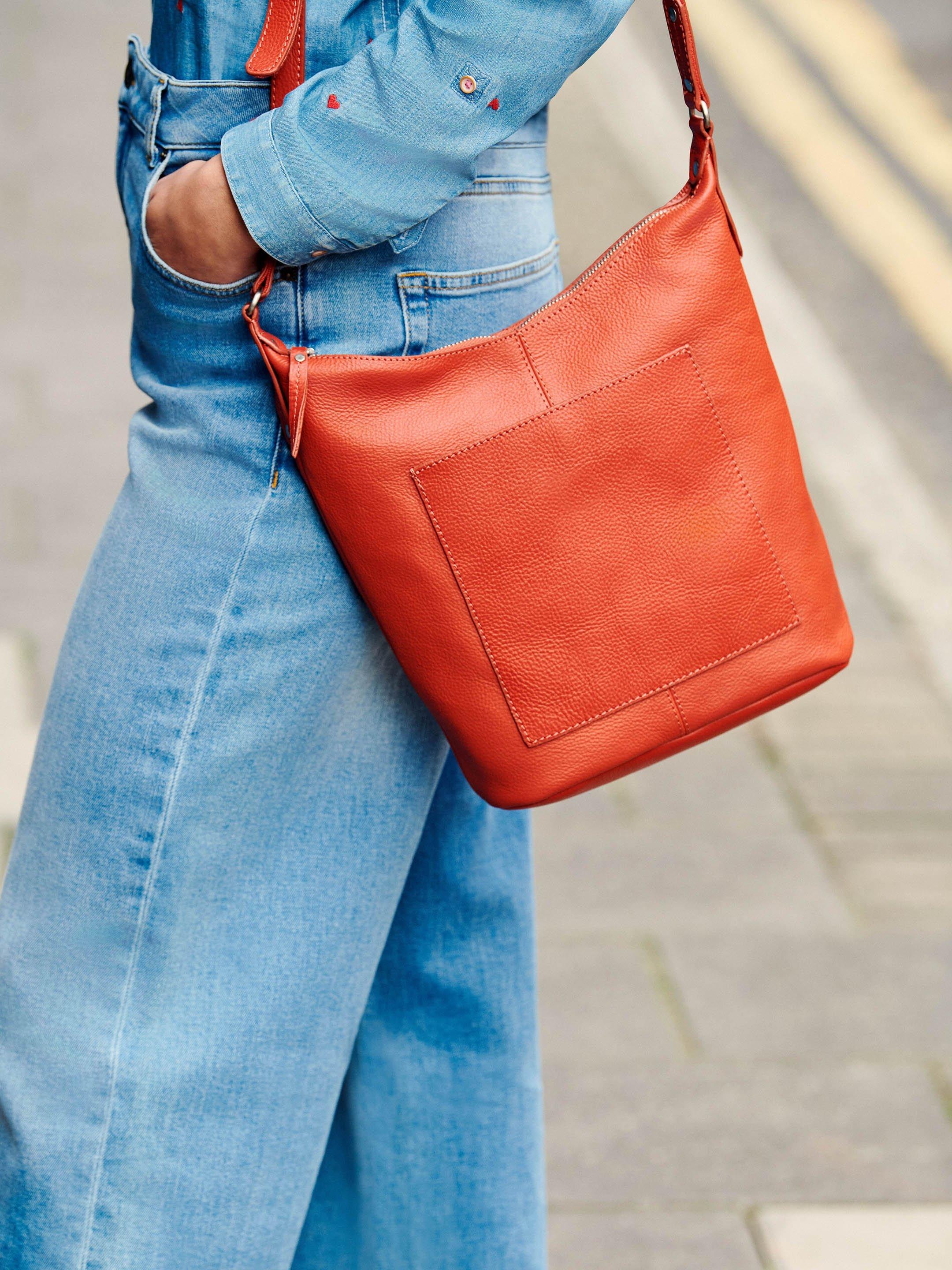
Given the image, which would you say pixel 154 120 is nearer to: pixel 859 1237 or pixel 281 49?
pixel 281 49

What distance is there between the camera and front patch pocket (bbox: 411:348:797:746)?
1108 mm

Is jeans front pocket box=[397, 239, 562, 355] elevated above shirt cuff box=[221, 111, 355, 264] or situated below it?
below

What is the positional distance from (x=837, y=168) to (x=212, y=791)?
5.32 meters

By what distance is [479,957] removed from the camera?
4.76 feet

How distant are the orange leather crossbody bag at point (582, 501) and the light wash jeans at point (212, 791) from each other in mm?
59

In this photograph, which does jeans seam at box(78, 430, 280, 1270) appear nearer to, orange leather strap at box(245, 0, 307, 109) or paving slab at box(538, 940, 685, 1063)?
orange leather strap at box(245, 0, 307, 109)

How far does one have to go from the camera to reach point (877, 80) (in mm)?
6785

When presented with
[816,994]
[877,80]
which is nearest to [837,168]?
[877,80]

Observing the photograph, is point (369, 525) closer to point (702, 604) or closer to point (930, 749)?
point (702, 604)

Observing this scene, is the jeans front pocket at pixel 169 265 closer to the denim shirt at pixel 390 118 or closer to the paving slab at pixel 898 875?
the denim shirt at pixel 390 118

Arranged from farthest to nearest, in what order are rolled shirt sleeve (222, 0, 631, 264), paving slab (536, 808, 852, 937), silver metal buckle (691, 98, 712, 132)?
1. paving slab (536, 808, 852, 937)
2. silver metal buckle (691, 98, 712, 132)
3. rolled shirt sleeve (222, 0, 631, 264)

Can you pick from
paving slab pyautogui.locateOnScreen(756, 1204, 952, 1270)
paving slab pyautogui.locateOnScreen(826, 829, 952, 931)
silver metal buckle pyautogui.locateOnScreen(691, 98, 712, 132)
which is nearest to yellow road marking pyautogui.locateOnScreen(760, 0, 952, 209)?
paving slab pyautogui.locateOnScreen(826, 829, 952, 931)

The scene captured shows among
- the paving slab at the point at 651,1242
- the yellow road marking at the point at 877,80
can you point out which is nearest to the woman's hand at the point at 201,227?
the paving slab at the point at 651,1242

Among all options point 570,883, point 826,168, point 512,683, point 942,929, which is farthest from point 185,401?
point 826,168
